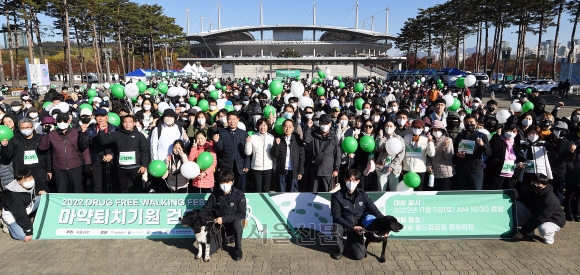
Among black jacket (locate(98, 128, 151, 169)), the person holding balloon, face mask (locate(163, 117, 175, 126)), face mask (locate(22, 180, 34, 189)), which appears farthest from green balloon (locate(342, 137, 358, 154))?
face mask (locate(22, 180, 34, 189))

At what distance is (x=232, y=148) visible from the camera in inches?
230

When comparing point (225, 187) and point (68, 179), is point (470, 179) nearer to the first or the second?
point (225, 187)

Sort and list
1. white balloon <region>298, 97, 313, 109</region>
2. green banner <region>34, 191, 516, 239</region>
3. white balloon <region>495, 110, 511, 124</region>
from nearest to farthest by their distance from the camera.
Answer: green banner <region>34, 191, 516, 239</region> < white balloon <region>495, 110, 511, 124</region> < white balloon <region>298, 97, 313, 109</region>

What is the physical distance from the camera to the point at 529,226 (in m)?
5.05

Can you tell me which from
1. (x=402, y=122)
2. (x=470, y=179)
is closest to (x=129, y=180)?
(x=402, y=122)

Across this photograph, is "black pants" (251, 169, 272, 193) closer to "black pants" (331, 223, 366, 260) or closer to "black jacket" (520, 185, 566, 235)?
"black pants" (331, 223, 366, 260)

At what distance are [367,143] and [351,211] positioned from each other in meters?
1.55

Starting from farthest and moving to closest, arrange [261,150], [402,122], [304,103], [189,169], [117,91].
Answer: [117,91]
[304,103]
[402,122]
[261,150]
[189,169]

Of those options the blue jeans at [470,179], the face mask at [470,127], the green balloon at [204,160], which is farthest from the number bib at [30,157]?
the face mask at [470,127]

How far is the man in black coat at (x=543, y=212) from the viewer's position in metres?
4.95

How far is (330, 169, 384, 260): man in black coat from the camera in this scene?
4668 millimetres

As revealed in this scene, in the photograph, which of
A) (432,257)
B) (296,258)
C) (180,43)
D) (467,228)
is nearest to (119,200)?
(296,258)

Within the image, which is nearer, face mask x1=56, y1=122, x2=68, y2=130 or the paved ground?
the paved ground

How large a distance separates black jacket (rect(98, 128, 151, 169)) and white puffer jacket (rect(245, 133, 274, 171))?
5.74ft
